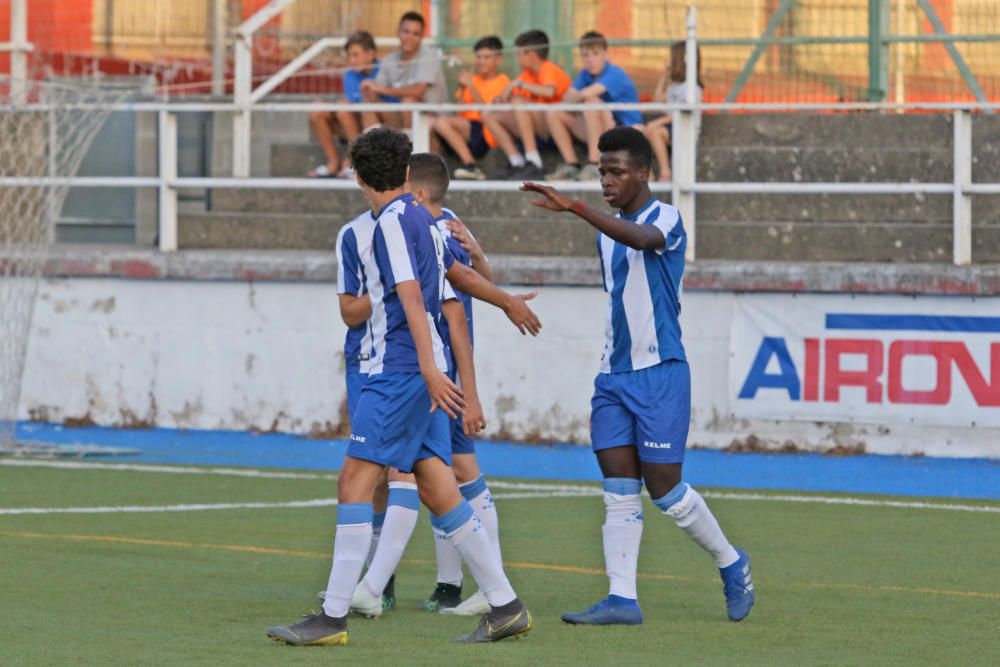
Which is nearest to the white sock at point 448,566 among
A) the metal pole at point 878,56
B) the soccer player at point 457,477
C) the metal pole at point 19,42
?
the soccer player at point 457,477

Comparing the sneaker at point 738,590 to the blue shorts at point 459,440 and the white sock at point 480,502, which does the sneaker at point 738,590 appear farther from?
the blue shorts at point 459,440

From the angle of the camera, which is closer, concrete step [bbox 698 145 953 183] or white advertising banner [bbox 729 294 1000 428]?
white advertising banner [bbox 729 294 1000 428]

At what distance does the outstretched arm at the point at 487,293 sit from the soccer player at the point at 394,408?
54cm

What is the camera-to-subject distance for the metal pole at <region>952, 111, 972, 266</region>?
14.2 m

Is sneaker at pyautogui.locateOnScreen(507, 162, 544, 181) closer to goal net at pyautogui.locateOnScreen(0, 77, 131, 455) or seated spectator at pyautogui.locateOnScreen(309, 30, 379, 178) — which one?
seated spectator at pyautogui.locateOnScreen(309, 30, 379, 178)

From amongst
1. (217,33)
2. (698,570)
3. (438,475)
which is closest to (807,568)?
(698,570)

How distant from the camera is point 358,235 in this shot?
24.3 feet

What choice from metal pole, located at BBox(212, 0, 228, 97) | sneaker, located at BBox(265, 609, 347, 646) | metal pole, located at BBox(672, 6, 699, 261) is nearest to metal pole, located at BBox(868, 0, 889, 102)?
metal pole, located at BBox(672, 6, 699, 261)

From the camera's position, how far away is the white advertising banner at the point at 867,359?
13.8 meters

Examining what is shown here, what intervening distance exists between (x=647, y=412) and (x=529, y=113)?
8884 millimetres

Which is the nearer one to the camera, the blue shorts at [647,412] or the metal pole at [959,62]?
the blue shorts at [647,412]

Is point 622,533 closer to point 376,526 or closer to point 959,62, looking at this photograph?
point 376,526

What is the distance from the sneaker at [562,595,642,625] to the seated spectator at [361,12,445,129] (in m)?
9.66

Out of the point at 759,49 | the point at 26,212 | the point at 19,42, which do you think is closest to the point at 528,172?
the point at 759,49
